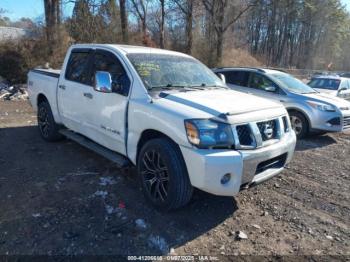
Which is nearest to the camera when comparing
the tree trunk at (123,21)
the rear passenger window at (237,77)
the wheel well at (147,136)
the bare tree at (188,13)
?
the wheel well at (147,136)

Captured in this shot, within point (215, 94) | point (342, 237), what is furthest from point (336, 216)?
point (215, 94)

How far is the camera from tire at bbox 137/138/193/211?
3.32m

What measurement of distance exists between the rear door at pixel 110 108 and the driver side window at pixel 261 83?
→ 4.83m

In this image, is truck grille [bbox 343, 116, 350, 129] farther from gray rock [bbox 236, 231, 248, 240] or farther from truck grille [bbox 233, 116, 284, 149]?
gray rock [bbox 236, 231, 248, 240]

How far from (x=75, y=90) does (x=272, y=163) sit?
327 cm

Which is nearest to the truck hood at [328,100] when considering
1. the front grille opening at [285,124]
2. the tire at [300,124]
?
the tire at [300,124]

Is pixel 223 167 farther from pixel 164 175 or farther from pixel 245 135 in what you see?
pixel 164 175

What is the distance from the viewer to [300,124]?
7.57 metres

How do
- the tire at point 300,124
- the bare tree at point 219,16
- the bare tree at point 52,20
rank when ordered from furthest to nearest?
the bare tree at point 219,16
the bare tree at point 52,20
the tire at point 300,124

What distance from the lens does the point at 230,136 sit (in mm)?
3186

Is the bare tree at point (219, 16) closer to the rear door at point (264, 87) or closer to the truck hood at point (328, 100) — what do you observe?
the rear door at point (264, 87)

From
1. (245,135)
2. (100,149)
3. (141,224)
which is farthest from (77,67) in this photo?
(245,135)

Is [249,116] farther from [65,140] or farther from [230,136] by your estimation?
[65,140]

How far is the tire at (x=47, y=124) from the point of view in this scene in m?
6.04
